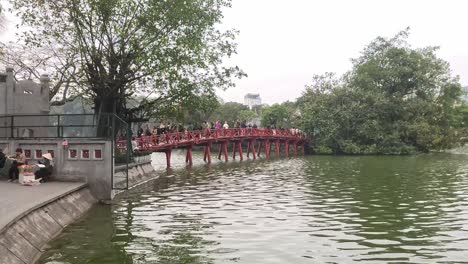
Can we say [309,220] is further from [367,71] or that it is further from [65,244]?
[367,71]

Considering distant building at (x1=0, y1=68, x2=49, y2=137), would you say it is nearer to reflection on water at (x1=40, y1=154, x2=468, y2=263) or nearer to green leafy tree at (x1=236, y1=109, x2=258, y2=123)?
reflection on water at (x1=40, y1=154, x2=468, y2=263)

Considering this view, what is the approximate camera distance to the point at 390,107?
56812 mm

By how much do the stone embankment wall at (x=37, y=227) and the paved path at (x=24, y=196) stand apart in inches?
4.6

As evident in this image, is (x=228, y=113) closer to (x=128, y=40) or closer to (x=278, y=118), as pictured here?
(x=278, y=118)

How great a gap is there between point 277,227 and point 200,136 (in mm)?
28876

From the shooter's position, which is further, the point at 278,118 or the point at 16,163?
the point at 278,118

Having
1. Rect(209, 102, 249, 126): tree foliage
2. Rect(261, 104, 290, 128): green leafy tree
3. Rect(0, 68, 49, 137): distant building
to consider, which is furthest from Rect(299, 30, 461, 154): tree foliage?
Rect(0, 68, 49, 137): distant building

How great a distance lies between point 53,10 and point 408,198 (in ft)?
64.6

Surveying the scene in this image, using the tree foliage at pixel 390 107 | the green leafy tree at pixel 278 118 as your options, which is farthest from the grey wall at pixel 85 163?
the green leafy tree at pixel 278 118

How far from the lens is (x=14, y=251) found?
8.88m

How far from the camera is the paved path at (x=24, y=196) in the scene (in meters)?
10.4

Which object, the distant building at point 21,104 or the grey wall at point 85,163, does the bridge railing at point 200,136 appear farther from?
the grey wall at point 85,163

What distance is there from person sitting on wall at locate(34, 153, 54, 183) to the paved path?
51 centimetres

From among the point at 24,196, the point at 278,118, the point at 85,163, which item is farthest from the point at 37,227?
the point at 278,118
